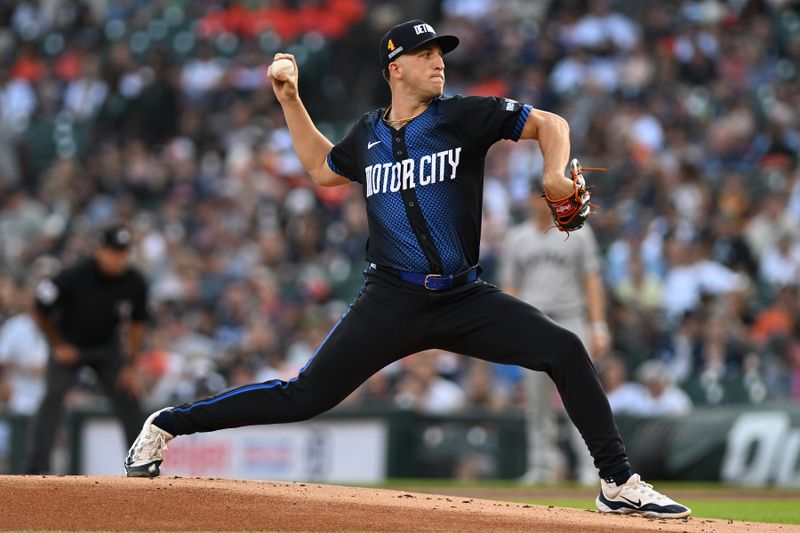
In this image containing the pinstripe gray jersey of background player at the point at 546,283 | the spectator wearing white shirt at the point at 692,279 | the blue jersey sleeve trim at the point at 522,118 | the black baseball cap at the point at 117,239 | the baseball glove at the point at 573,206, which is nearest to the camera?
the baseball glove at the point at 573,206

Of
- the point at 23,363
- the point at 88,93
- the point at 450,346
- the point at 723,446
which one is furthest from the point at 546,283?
the point at 88,93

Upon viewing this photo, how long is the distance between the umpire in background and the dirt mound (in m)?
5.05

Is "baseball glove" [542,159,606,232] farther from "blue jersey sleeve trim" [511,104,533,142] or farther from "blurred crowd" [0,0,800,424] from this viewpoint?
"blurred crowd" [0,0,800,424]

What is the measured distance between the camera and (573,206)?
20.8ft

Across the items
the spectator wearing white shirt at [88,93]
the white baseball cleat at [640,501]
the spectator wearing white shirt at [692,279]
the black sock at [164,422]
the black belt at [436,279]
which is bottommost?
the white baseball cleat at [640,501]

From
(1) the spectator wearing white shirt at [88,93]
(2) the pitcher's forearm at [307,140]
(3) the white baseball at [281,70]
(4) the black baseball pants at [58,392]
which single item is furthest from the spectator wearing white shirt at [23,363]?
(3) the white baseball at [281,70]

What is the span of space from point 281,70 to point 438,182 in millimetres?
1042

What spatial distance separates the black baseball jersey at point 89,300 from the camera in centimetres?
1157

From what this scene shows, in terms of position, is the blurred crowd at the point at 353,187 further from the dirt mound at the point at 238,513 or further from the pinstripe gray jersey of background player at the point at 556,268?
the dirt mound at the point at 238,513

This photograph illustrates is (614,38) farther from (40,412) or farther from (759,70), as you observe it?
(40,412)

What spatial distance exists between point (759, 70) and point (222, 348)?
7.62m

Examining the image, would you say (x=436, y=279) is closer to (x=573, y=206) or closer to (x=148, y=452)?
(x=573, y=206)

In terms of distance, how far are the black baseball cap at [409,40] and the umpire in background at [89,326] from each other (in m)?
5.16

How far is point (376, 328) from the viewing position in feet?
21.5
